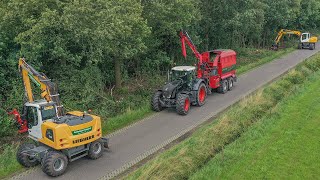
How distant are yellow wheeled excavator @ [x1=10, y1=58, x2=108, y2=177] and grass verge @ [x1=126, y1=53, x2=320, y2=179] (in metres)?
2.28

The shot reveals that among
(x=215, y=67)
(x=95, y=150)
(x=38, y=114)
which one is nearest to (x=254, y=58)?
(x=215, y=67)

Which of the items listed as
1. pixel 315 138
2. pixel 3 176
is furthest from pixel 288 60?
pixel 3 176

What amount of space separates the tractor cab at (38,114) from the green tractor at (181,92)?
23.2 ft

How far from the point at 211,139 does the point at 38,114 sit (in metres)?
7.04

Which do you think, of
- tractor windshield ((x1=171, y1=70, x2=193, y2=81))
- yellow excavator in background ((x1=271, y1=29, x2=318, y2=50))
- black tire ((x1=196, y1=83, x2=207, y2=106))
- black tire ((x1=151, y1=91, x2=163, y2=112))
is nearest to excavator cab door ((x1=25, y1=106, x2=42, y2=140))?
black tire ((x1=151, y1=91, x2=163, y2=112))

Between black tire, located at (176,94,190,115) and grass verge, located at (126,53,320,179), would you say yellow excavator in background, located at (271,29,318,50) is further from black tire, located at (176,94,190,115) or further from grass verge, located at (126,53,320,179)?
black tire, located at (176,94,190,115)

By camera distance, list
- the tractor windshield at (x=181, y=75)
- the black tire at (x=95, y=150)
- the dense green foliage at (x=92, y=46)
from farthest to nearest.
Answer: the tractor windshield at (x=181, y=75)
the dense green foliage at (x=92, y=46)
the black tire at (x=95, y=150)

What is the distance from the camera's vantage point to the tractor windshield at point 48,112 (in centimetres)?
1373

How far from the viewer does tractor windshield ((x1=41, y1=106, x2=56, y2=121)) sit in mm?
13727

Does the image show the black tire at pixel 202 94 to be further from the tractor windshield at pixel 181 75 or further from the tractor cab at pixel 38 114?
the tractor cab at pixel 38 114

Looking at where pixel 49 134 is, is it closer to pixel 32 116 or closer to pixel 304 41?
pixel 32 116

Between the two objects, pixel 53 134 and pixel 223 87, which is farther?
pixel 223 87

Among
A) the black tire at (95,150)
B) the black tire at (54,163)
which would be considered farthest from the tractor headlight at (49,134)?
the black tire at (95,150)

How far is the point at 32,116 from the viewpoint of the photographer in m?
14.1
